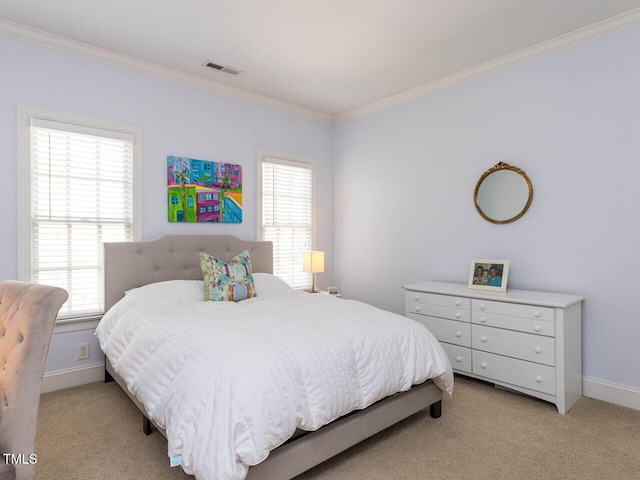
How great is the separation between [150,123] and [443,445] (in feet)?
11.1

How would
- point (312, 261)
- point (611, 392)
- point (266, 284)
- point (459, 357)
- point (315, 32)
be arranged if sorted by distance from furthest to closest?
1. point (312, 261)
2. point (266, 284)
3. point (459, 357)
4. point (315, 32)
5. point (611, 392)

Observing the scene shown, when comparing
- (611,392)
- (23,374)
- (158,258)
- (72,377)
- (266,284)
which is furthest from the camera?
(266,284)

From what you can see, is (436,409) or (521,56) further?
(521,56)

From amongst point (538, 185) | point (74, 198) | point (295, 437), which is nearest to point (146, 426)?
point (295, 437)

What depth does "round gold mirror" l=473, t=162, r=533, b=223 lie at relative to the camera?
314cm

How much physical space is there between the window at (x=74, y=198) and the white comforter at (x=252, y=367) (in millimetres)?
616

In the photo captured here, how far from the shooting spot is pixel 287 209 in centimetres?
441

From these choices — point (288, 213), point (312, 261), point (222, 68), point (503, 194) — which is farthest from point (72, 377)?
point (503, 194)

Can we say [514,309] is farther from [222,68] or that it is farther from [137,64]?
[137,64]

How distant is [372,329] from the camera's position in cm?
217

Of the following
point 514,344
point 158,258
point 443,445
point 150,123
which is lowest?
point 443,445

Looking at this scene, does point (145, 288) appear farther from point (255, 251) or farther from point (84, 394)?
point (255, 251)

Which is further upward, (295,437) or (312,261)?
(312,261)

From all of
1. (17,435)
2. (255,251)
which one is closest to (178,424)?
(17,435)
